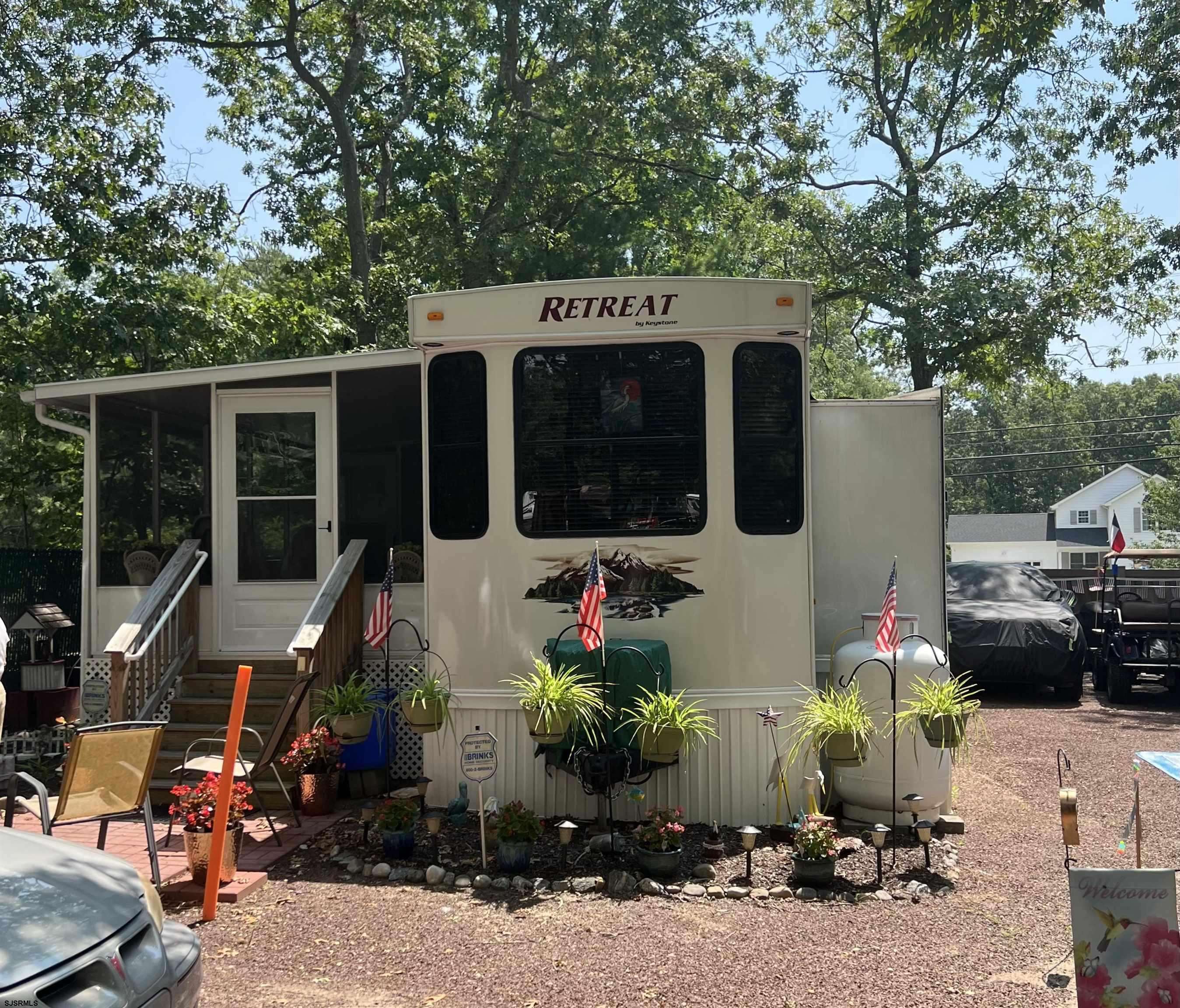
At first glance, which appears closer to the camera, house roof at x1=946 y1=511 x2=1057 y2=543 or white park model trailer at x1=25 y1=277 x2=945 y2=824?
white park model trailer at x1=25 y1=277 x2=945 y2=824

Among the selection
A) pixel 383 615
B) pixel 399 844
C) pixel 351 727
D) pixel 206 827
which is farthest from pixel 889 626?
pixel 206 827

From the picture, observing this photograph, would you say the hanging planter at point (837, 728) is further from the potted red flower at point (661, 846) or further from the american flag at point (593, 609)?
the american flag at point (593, 609)

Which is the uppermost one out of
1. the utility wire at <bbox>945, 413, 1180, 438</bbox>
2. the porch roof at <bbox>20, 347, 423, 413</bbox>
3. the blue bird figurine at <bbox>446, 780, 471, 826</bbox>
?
the utility wire at <bbox>945, 413, 1180, 438</bbox>

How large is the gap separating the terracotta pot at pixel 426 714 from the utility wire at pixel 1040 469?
63192 mm

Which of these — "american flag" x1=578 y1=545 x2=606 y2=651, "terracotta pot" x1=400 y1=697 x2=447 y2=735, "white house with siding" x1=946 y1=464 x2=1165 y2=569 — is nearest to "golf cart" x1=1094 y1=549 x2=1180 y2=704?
"american flag" x1=578 y1=545 x2=606 y2=651

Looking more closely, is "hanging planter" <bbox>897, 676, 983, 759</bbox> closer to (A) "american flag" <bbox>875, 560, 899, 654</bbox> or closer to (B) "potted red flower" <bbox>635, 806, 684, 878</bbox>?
(A) "american flag" <bbox>875, 560, 899, 654</bbox>

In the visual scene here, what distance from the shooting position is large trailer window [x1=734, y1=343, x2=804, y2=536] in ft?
21.1

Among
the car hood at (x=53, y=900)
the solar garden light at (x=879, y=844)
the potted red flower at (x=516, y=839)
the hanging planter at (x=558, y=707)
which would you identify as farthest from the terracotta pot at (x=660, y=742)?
the car hood at (x=53, y=900)

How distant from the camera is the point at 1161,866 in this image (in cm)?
588

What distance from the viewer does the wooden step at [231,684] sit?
813 cm

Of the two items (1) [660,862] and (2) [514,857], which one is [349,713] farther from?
(1) [660,862]

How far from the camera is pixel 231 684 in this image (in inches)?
324

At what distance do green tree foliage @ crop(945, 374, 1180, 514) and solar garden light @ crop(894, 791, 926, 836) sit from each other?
2458 inches

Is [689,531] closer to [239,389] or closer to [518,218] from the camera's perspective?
[239,389]
